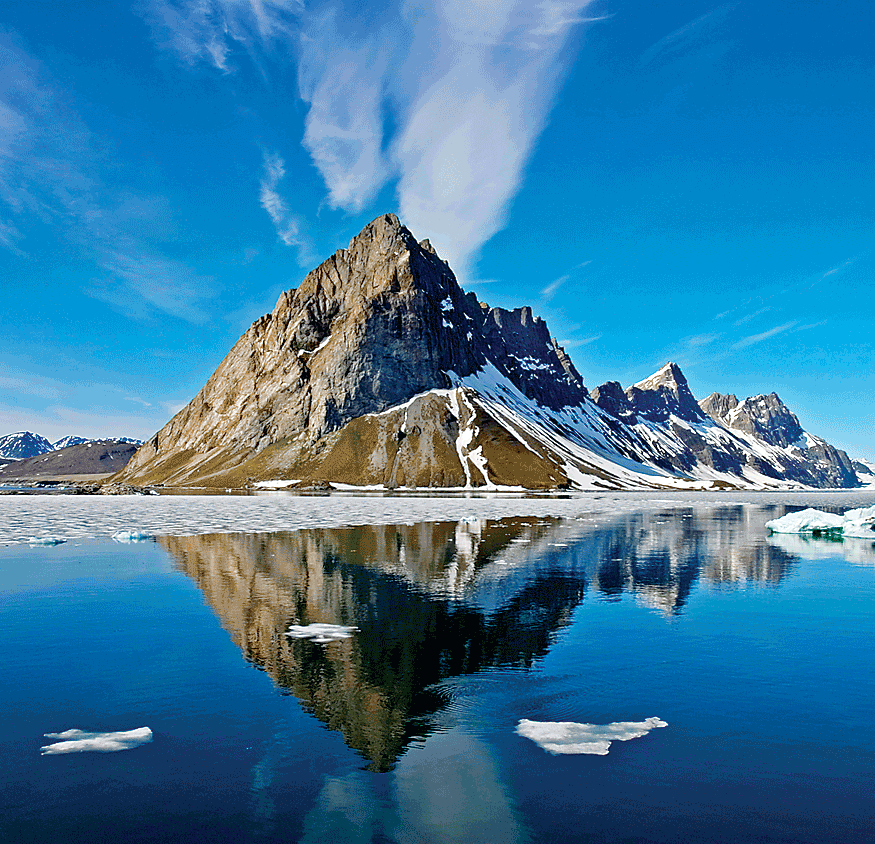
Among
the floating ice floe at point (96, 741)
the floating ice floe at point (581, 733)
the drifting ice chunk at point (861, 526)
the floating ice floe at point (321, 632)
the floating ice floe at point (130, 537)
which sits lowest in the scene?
the floating ice floe at point (96, 741)

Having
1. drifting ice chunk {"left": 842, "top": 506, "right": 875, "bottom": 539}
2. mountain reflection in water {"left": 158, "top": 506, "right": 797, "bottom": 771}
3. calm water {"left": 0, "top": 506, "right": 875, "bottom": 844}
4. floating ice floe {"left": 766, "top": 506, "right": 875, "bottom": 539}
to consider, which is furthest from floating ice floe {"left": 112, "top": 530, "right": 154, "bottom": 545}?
drifting ice chunk {"left": 842, "top": 506, "right": 875, "bottom": 539}

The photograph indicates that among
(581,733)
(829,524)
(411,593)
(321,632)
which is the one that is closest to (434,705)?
(581,733)

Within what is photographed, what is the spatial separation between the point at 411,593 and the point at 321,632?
842cm

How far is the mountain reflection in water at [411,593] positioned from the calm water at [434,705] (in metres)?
0.17

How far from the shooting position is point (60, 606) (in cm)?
2941

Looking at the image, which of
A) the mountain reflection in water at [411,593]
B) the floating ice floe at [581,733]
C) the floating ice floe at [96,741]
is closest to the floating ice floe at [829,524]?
the mountain reflection in water at [411,593]

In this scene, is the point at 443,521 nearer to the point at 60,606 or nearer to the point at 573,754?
the point at 60,606

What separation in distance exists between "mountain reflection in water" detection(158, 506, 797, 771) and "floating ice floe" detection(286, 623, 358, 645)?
44 cm

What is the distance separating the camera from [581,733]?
51.4ft

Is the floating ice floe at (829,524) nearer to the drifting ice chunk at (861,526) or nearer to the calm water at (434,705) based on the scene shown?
the drifting ice chunk at (861,526)

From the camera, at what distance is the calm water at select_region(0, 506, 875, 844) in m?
11.8

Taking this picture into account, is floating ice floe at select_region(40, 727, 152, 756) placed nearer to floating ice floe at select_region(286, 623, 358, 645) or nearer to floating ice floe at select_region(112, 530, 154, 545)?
floating ice floe at select_region(286, 623, 358, 645)

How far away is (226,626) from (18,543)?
38793 mm

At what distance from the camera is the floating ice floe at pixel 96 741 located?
14.6 metres
